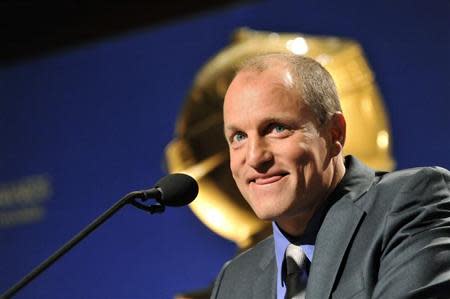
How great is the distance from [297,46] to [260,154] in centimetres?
75

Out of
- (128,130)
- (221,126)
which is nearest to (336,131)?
(221,126)

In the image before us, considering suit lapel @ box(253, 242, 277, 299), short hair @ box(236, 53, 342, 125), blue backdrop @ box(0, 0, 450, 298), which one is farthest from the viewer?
blue backdrop @ box(0, 0, 450, 298)

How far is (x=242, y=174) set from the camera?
5.15 ft

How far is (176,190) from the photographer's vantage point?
1.53 metres

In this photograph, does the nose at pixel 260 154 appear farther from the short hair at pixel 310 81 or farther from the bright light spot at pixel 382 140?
the bright light spot at pixel 382 140

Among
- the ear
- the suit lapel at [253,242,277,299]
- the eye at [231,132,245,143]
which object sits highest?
the eye at [231,132,245,143]

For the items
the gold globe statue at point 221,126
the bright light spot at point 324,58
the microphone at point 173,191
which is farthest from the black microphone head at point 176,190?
the bright light spot at point 324,58

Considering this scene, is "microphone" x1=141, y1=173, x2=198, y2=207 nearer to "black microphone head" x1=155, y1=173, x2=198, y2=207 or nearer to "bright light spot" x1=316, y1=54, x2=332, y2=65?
"black microphone head" x1=155, y1=173, x2=198, y2=207

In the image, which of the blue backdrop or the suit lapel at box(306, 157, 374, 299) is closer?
the suit lapel at box(306, 157, 374, 299)

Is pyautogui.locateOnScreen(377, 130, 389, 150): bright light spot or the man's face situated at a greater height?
the man's face

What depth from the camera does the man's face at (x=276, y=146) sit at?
1.52m

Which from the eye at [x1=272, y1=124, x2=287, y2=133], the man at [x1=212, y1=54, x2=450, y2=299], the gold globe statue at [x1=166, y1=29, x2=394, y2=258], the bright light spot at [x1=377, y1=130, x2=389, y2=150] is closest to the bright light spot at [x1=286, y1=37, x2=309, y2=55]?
the gold globe statue at [x1=166, y1=29, x2=394, y2=258]

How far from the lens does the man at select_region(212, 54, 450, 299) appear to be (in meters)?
1.41

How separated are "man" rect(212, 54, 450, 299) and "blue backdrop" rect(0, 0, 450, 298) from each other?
1.01 metres
